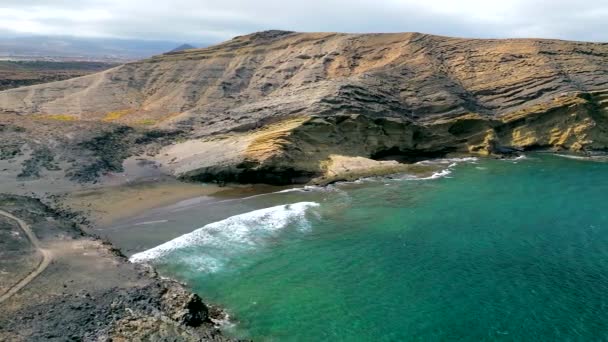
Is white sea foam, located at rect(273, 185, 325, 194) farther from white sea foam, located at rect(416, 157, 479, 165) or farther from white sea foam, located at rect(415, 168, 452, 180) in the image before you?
white sea foam, located at rect(416, 157, 479, 165)

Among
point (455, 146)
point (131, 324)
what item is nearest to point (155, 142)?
point (455, 146)

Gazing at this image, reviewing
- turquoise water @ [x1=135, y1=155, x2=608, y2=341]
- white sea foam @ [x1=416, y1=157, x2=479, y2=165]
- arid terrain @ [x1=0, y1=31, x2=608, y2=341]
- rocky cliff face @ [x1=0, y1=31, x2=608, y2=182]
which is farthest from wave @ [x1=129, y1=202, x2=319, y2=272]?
white sea foam @ [x1=416, y1=157, x2=479, y2=165]

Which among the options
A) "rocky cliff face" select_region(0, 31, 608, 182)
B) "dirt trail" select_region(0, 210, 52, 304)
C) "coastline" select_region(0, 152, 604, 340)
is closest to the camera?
"coastline" select_region(0, 152, 604, 340)

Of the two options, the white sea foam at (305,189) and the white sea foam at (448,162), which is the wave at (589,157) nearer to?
the white sea foam at (448,162)

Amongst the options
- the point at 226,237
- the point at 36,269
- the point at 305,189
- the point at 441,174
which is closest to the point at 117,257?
the point at 36,269

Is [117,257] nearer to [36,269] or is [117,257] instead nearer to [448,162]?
[36,269]
